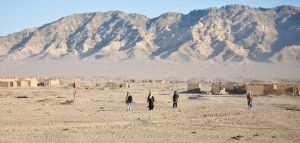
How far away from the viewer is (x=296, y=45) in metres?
178

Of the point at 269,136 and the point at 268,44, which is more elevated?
the point at 268,44

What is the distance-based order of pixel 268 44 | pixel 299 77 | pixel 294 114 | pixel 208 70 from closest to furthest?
pixel 294 114 → pixel 299 77 → pixel 208 70 → pixel 268 44

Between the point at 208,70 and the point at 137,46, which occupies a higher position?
the point at 137,46

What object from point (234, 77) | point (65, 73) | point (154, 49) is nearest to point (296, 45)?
point (234, 77)

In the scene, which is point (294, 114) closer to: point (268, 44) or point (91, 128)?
point (91, 128)

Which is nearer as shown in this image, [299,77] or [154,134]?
[154,134]

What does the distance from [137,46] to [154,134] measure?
580ft

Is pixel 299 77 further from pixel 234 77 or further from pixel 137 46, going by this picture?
pixel 137 46

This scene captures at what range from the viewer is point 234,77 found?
481 feet

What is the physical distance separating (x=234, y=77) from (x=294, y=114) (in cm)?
12595

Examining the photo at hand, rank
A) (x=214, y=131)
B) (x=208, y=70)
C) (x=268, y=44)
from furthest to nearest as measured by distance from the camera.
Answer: (x=268, y=44), (x=208, y=70), (x=214, y=131)

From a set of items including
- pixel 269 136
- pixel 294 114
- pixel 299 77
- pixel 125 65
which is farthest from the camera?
pixel 125 65

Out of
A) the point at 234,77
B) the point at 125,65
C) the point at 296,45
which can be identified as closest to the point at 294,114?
the point at 234,77

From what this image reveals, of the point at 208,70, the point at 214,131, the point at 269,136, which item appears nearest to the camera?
the point at 269,136
